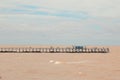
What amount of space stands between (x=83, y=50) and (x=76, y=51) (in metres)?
6.29
